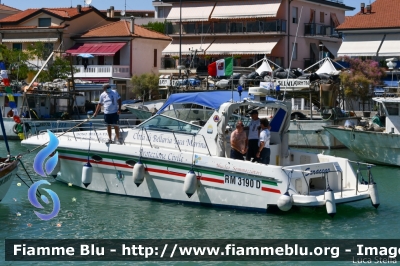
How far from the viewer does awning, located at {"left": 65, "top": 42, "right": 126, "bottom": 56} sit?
2296 inches

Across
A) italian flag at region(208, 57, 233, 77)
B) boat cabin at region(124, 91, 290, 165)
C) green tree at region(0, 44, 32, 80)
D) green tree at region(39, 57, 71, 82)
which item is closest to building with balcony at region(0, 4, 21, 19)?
green tree at region(0, 44, 32, 80)

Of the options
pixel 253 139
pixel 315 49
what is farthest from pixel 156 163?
pixel 315 49

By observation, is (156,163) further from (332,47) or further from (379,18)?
(332,47)

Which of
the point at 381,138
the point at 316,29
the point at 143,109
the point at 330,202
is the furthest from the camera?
the point at 316,29

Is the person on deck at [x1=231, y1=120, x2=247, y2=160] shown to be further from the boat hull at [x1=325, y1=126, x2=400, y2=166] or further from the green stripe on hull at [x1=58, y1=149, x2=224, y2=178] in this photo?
the boat hull at [x1=325, y1=126, x2=400, y2=166]

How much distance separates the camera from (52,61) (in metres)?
53.0

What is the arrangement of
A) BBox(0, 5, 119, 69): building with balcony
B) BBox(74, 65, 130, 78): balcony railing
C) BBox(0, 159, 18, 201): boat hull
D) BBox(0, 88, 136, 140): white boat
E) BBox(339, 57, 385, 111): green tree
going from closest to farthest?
1. BBox(0, 159, 18, 201): boat hull
2. BBox(0, 88, 136, 140): white boat
3. BBox(339, 57, 385, 111): green tree
4. BBox(74, 65, 130, 78): balcony railing
5. BBox(0, 5, 119, 69): building with balcony

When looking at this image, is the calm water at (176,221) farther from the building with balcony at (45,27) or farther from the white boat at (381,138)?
the building with balcony at (45,27)

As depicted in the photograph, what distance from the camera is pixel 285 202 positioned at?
1686 centimetres

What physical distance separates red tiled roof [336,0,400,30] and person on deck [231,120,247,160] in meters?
33.7

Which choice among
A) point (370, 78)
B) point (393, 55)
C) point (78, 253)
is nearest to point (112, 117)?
point (78, 253)

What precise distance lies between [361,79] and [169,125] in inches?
937

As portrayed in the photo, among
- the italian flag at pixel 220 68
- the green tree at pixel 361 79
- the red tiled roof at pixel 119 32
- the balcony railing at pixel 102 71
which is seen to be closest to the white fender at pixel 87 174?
the italian flag at pixel 220 68

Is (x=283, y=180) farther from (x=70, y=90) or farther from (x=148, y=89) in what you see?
(x=148, y=89)
